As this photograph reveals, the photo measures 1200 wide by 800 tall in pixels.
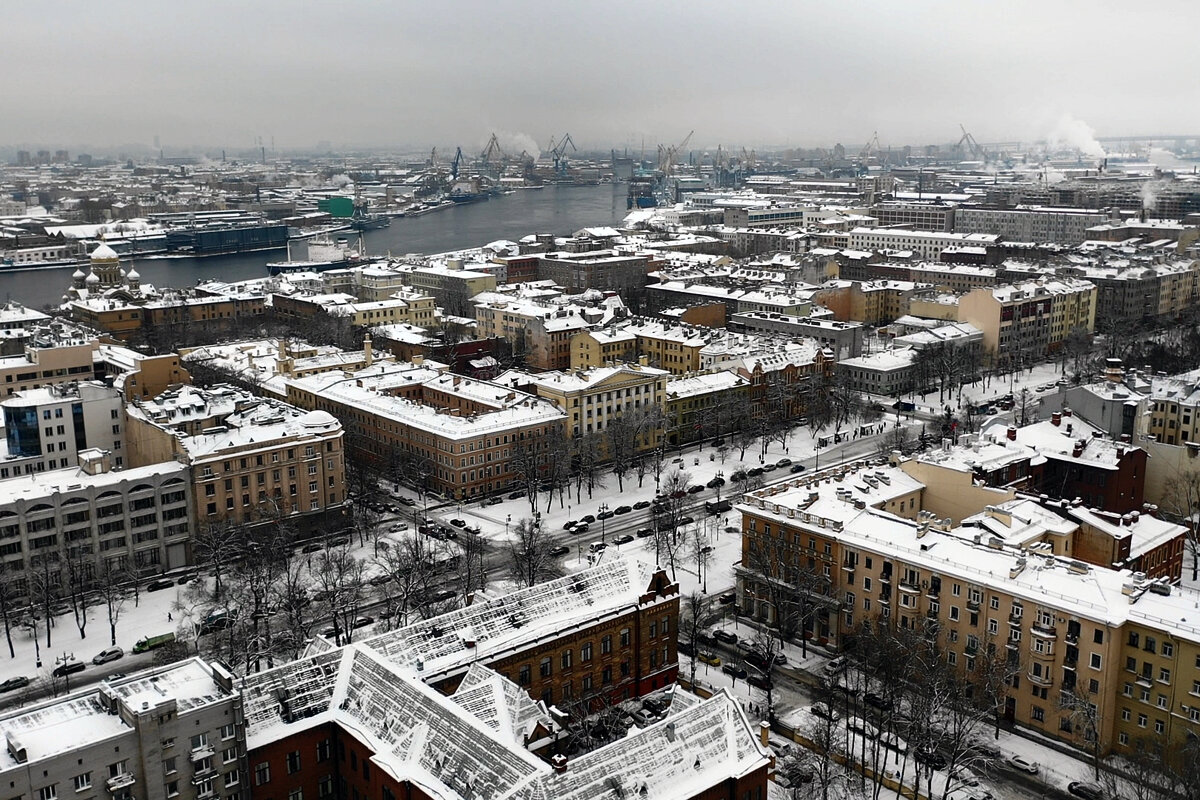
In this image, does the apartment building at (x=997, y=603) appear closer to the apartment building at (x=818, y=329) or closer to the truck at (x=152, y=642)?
the truck at (x=152, y=642)

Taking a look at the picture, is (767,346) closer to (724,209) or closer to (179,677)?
(179,677)

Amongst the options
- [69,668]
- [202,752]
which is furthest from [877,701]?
[69,668]

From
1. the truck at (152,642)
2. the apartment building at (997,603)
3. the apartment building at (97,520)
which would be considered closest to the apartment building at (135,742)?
the truck at (152,642)

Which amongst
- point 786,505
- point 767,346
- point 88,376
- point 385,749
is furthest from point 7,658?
point 767,346

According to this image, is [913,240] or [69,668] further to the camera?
[913,240]

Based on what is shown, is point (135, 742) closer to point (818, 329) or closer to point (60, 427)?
point (60, 427)

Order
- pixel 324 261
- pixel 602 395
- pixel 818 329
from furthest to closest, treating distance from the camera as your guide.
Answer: pixel 324 261 → pixel 818 329 → pixel 602 395
